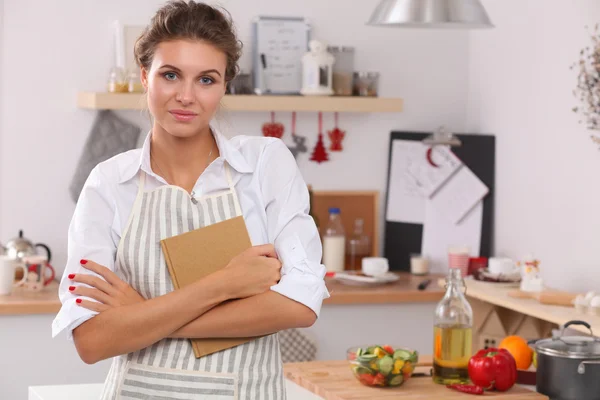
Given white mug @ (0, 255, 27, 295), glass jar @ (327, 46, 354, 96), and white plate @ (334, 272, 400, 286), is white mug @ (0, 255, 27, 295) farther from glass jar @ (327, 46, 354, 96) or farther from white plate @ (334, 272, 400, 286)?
glass jar @ (327, 46, 354, 96)

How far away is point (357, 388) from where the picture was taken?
2.55 meters

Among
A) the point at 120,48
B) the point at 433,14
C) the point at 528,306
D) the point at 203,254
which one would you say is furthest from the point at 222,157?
the point at 120,48

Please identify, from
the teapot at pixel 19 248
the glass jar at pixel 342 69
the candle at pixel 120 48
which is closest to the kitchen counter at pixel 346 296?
the teapot at pixel 19 248

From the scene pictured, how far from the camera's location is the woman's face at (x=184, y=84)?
1.63 meters

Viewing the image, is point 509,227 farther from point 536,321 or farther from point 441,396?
point 441,396

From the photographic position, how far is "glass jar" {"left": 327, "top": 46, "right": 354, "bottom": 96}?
4.34m

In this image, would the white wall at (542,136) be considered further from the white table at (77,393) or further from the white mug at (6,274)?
the white mug at (6,274)

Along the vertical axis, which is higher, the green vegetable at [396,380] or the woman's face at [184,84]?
the woman's face at [184,84]

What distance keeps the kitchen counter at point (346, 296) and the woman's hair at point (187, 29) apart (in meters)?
2.05

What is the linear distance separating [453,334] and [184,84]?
1234mm

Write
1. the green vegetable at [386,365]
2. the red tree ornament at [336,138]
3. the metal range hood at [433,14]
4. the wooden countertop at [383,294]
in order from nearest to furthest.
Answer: the green vegetable at [386,365] → the metal range hood at [433,14] → the wooden countertop at [383,294] → the red tree ornament at [336,138]

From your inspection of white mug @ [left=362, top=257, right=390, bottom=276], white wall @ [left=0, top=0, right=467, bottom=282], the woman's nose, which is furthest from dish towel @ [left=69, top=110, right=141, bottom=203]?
the woman's nose

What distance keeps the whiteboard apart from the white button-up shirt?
2.56 meters

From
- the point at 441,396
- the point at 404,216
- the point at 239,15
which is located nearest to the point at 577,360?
the point at 441,396
